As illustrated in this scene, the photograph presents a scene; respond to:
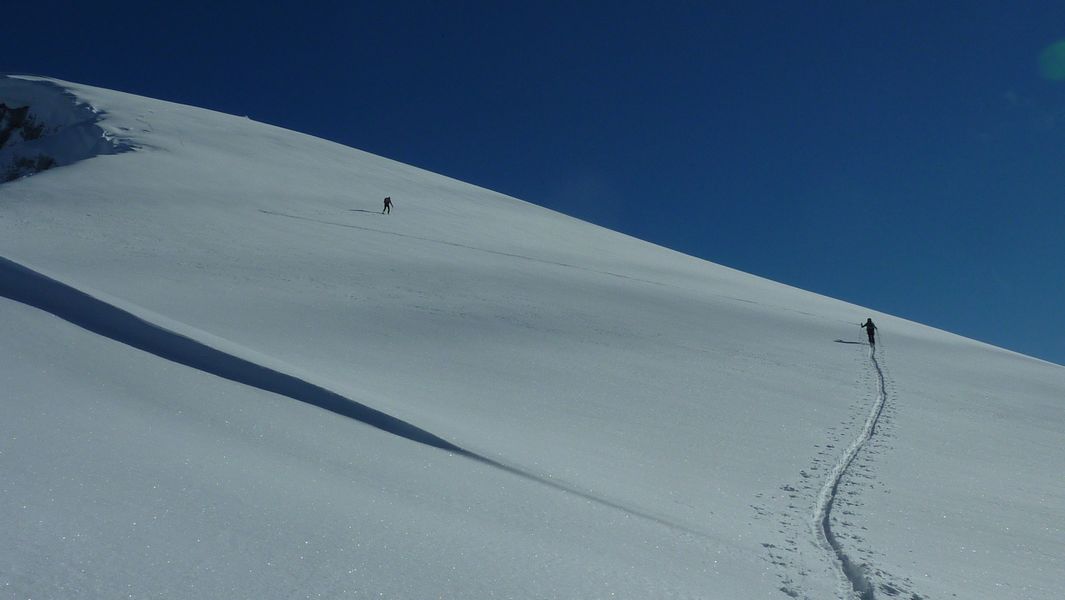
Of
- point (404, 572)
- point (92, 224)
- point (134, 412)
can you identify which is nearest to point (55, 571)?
point (404, 572)

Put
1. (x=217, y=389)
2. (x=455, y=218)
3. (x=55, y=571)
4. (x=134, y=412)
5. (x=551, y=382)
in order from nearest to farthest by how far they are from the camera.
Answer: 1. (x=55, y=571)
2. (x=134, y=412)
3. (x=217, y=389)
4. (x=551, y=382)
5. (x=455, y=218)

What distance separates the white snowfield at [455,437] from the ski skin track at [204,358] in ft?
0.14

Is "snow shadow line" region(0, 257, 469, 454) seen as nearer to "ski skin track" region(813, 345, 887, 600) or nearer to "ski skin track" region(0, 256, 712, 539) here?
"ski skin track" region(0, 256, 712, 539)

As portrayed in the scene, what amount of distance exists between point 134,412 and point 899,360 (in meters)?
18.3

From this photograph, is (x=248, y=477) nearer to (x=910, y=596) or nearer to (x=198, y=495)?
(x=198, y=495)

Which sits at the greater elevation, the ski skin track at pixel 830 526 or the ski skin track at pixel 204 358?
the ski skin track at pixel 830 526

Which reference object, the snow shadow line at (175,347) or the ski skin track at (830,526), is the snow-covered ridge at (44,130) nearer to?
the snow shadow line at (175,347)

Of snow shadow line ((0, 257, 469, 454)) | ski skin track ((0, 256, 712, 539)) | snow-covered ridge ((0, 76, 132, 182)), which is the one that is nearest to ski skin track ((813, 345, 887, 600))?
ski skin track ((0, 256, 712, 539))

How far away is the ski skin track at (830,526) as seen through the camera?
6.18 m

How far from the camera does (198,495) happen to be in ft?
16.1

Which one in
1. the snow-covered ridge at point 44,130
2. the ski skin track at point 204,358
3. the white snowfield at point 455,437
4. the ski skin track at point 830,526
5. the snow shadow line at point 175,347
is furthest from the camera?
the snow-covered ridge at point 44,130

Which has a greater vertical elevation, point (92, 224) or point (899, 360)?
point (899, 360)

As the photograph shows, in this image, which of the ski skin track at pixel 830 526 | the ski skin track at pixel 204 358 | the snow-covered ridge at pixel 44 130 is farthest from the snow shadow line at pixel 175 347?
the snow-covered ridge at pixel 44 130

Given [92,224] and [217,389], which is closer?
[217,389]
